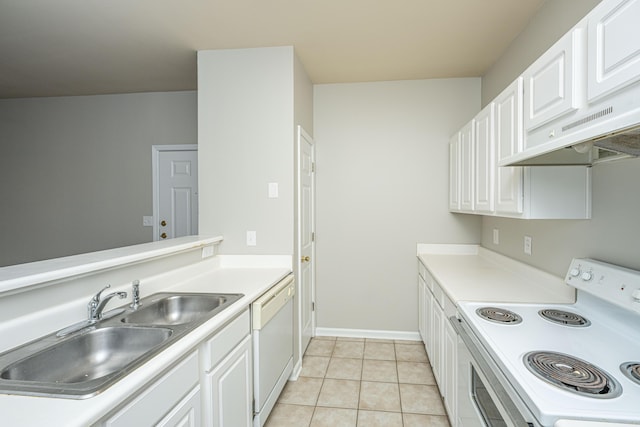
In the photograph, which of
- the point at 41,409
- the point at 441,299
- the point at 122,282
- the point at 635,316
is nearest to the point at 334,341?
the point at 441,299

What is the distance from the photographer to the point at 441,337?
2244mm

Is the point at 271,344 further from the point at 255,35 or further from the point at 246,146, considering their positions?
the point at 255,35

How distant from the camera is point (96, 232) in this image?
385 centimetres

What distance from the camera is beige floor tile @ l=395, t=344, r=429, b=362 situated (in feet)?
9.88

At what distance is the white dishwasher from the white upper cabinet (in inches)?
64.5

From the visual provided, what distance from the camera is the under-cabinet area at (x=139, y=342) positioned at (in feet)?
2.89

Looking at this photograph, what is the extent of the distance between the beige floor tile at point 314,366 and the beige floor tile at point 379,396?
1.27ft

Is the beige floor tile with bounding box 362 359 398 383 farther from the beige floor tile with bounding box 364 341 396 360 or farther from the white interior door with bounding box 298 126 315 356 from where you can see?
the white interior door with bounding box 298 126 315 356

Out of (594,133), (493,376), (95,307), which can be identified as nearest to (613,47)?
(594,133)

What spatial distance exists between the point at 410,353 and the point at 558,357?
218 centimetres

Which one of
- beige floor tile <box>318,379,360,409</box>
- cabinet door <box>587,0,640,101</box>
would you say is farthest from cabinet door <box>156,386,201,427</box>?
cabinet door <box>587,0,640,101</box>

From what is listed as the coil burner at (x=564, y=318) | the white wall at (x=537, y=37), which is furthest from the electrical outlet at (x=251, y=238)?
the white wall at (x=537, y=37)

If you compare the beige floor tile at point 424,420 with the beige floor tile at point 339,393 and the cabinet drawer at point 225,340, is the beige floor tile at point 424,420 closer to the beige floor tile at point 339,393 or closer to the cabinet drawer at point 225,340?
the beige floor tile at point 339,393

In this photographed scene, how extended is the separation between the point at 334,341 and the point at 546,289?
2.07 metres
